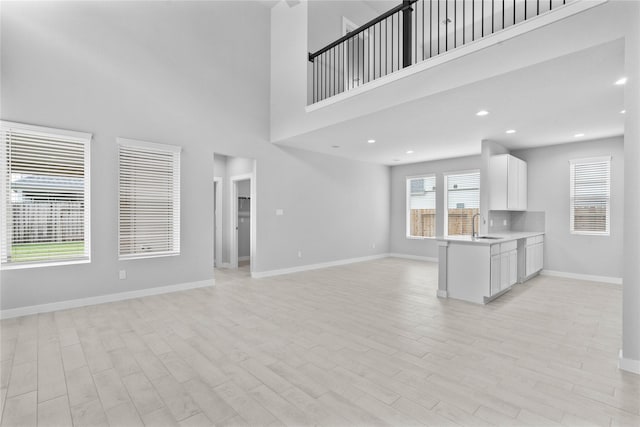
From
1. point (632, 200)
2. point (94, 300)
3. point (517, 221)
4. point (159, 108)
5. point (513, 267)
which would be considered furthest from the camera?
point (517, 221)

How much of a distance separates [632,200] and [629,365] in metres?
1.29

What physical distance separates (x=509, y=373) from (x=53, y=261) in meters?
5.12

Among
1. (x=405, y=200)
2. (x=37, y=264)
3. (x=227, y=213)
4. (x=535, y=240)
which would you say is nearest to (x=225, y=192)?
(x=227, y=213)

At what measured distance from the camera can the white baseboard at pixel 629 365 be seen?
2396 mm

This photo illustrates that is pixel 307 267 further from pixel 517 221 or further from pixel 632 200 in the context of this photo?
pixel 632 200

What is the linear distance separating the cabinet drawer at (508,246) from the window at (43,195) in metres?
5.79

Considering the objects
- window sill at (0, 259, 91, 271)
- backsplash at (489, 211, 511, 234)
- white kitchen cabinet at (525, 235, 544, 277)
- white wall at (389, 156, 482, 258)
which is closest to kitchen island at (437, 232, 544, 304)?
white kitchen cabinet at (525, 235, 544, 277)

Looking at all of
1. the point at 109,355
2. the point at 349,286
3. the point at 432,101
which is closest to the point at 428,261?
the point at 349,286

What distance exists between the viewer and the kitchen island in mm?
4238

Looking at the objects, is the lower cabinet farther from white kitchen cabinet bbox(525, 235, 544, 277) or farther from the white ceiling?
the white ceiling

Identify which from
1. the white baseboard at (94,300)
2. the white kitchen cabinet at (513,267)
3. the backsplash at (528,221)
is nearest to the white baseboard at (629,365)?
the white kitchen cabinet at (513,267)

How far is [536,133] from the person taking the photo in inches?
207

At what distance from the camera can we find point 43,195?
12.7 feet

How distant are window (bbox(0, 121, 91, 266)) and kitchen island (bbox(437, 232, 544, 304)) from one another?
5.01 meters
